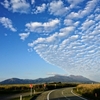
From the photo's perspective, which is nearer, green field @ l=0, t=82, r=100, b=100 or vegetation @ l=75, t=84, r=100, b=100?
vegetation @ l=75, t=84, r=100, b=100

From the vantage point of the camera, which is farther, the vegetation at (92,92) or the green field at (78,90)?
the green field at (78,90)

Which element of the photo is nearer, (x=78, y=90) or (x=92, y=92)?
(x=92, y=92)

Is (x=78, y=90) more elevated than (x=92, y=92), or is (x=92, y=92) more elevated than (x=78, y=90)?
(x=78, y=90)
